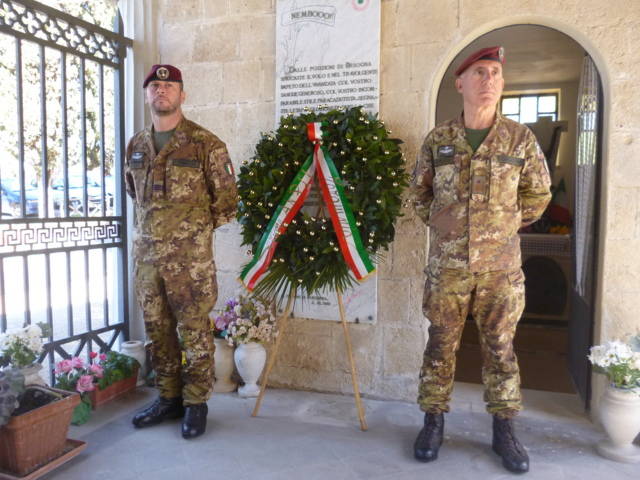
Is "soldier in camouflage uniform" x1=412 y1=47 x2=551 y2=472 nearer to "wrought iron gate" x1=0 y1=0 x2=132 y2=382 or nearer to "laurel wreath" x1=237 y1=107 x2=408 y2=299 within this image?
"laurel wreath" x1=237 y1=107 x2=408 y2=299

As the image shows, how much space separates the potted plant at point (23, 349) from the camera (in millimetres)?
2512

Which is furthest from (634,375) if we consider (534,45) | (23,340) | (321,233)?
(534,45)

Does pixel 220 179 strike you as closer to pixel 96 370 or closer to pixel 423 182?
pixel 423 182

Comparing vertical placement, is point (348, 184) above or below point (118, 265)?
above

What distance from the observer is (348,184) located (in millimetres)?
3006

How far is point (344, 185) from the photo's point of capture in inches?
119

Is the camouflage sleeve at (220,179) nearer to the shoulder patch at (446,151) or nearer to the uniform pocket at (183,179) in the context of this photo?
the uniform pocket at (183,179)

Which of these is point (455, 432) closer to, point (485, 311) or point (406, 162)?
point (485, 311)

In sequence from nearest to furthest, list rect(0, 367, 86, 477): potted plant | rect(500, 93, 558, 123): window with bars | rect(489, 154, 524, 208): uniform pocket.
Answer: rect(0, 367, 86, 477): potted plant, rect(489, 154, 524, 208): uniform pocket, rect(500, 93, 558, 123): window with bars

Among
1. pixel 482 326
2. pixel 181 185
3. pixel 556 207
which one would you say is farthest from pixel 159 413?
pixel 556 207

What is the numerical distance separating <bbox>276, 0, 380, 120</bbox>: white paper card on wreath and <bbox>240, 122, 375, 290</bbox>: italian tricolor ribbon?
475mm

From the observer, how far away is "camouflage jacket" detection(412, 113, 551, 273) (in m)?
2.44

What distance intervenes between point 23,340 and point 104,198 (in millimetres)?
1342

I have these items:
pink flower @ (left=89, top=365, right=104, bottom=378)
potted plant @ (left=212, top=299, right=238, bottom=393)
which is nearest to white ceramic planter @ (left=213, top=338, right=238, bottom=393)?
potted plant @ (left=212, top=299, right=238, bottom=393)
